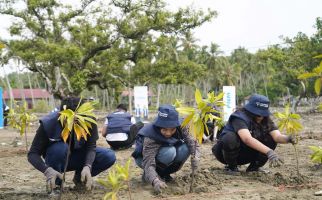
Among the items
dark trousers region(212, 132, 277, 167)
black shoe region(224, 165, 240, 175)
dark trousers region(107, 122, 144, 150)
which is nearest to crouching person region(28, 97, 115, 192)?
dark trousers region(212, 132, 277, 167)

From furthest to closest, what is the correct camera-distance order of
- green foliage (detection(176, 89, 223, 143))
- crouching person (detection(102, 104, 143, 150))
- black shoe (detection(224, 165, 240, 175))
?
crouching person (detection(102, 104, 143, 150)) → black shoe (detection(224, 165, 240, 175)) → green foliage (detection(176, 89, 223, 143))

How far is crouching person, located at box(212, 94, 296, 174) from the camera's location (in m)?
4.39

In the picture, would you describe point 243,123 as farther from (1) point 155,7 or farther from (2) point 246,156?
(1) point 155,7

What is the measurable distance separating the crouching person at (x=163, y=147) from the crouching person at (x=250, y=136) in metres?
0.53

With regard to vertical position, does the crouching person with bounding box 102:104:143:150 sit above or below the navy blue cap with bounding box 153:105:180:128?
below

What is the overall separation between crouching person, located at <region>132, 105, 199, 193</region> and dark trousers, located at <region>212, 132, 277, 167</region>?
50cm

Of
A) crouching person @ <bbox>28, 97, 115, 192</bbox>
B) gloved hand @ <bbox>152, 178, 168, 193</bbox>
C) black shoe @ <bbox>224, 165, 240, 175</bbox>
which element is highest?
crouching person @ <bbox>28, 97, 115, 192</bbox>

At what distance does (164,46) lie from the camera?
69.3ft

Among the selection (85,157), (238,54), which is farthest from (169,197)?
(238,54)

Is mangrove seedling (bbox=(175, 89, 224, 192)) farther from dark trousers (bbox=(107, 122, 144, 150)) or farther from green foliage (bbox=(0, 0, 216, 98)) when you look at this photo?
green foliage (bbox=(0, 0, 216, 98))

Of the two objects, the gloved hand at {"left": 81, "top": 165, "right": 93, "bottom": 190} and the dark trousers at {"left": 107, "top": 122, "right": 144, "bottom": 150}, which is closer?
the gloved hand at {"left": 81, "top": 165, "right": 93, "bottom": 190}

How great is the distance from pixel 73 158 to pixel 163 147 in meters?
0.83

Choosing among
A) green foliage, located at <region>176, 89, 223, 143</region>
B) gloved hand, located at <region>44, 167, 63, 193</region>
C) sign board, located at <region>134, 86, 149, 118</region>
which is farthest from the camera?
sign board, located at <region>134, 86, 149, 118</region>

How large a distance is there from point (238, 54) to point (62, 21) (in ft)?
142
